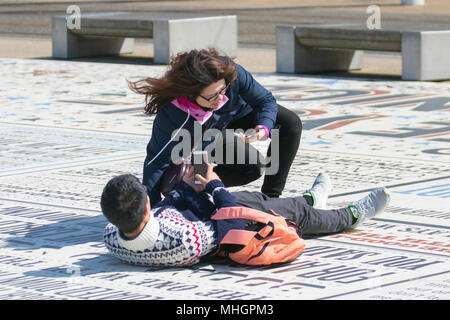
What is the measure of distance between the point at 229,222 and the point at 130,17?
13388 mm

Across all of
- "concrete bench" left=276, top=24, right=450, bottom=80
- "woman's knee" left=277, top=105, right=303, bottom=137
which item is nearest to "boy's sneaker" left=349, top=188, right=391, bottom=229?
"woman's knee" left=277, top=105, right=303, bottom=137

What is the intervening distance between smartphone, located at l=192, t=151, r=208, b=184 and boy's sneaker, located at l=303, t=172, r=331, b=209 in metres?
0.87

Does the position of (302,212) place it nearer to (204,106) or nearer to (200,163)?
(200,163)

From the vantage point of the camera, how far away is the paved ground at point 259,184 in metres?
5.22

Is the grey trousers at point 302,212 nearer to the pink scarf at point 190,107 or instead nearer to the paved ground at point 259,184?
the paved ground at point 259,184

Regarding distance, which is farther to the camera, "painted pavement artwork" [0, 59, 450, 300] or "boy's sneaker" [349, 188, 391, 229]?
"boy's sneaker" [349, 188, 391, 229]

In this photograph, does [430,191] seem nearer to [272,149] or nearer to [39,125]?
[272,149]

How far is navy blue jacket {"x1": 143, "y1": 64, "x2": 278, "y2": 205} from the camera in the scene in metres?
6.10

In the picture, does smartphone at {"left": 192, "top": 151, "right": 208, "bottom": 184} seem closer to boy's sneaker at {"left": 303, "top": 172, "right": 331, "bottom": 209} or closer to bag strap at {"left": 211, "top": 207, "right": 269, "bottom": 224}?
bag strap at {"left": 211, "top": 207, "right": 269, "bottom": 224}

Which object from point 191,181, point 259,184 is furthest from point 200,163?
point 259,184

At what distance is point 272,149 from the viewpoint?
22.6 ft

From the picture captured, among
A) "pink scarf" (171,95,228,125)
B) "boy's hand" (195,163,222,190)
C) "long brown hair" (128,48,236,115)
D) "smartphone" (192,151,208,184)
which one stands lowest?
"boy's hand" (195,163,222,190)

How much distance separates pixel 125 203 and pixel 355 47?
10.6m
